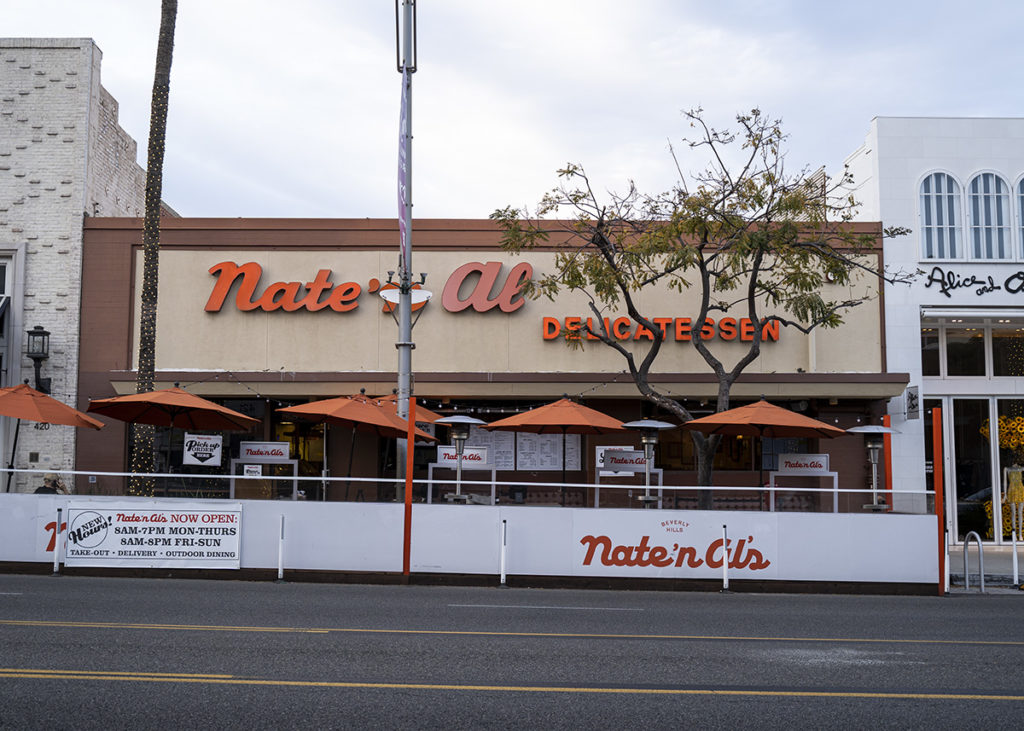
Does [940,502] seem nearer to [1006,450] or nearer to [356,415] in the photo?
[1006,450]

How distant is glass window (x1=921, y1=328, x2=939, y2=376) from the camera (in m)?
22.5

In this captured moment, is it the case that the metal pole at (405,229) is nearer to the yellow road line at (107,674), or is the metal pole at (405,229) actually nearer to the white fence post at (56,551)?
the white fence post at (56,551)

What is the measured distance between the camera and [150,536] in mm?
15570

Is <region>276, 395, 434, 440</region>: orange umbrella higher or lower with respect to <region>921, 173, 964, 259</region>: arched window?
lower

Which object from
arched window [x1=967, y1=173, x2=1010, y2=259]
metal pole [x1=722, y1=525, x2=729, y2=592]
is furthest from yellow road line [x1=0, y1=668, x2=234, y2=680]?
arched window [x1=967, y1=173, x2=1010, y2=259]

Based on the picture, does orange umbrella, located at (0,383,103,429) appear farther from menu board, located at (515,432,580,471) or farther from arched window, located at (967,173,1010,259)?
arched window, located at (967,173,1010,259)

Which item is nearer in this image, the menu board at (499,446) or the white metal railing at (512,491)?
the white metal railing at (512,491)

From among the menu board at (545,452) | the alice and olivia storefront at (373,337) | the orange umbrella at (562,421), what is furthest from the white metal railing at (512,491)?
the menu board at (545,452)

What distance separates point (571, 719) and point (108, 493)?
461 inches

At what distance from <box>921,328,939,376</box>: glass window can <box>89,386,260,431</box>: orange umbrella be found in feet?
49.2

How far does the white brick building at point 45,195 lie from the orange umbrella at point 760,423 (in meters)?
13.9

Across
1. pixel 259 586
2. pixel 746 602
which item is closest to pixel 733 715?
pixel 746 602

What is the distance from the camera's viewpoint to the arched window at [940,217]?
22203 mm

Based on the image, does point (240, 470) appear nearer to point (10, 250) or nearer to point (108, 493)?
point (108, 493)
